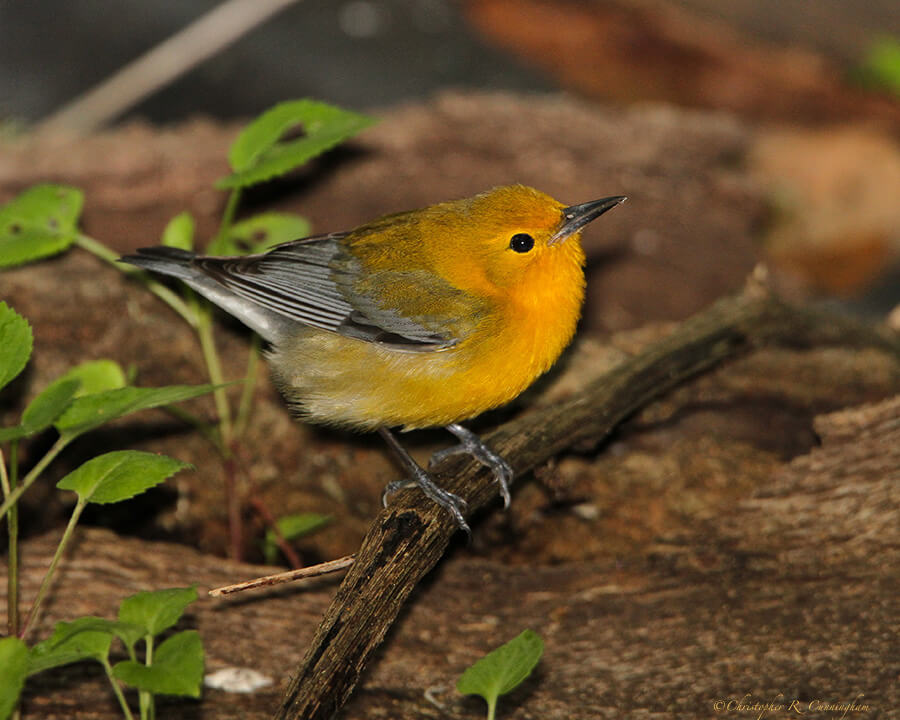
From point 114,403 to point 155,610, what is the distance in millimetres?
645

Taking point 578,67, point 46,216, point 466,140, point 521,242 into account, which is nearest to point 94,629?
point 521,242

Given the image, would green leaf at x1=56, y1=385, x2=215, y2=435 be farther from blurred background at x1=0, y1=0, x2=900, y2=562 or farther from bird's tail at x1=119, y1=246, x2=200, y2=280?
blurred background at x1=0, y1=0, x2=900, y2=562

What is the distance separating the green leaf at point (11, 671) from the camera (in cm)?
262

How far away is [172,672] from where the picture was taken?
2816 millimetres

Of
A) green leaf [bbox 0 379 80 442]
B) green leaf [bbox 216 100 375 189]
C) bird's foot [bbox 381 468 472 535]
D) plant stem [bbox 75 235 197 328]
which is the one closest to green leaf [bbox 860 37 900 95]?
green leaf [bbox 216 100 375 189]

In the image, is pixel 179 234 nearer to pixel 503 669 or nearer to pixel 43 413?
pixel 43 413

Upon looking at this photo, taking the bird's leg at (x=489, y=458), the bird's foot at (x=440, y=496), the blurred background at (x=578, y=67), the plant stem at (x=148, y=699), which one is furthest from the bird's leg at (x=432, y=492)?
the blurred background at (x=578, y=67)

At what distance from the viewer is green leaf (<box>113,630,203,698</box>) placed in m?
2.77

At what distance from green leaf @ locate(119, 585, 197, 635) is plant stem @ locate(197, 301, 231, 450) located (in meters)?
1.62

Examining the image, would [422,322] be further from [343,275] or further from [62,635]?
[62,635]

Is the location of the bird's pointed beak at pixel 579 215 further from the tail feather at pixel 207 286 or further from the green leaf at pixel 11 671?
the green leaf at pixel 11 671

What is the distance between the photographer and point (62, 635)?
116 inches

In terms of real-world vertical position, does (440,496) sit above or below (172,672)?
above

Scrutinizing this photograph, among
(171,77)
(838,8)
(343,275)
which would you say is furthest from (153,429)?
(838,8)
